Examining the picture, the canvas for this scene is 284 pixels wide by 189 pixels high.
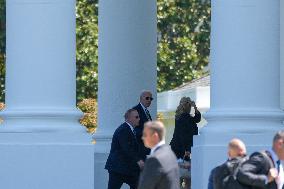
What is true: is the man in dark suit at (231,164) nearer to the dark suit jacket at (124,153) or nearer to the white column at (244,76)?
the white column at (244,76)

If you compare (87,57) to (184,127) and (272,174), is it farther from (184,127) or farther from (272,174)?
(272,174)

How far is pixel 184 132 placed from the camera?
1200 inches

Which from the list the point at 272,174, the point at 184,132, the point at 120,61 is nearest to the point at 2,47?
the point at 120,61

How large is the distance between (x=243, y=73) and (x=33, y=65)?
341 cm

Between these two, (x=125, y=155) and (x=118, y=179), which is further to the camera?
(x=118, y=179)

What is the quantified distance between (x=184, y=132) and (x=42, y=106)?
6.15m

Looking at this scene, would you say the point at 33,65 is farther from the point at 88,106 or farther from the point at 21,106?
the point at 88,106

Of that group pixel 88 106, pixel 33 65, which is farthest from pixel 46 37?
pixel 88 106

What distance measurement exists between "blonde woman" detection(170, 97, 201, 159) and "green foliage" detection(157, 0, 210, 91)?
34876mm

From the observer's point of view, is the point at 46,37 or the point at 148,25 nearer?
the point at 46,37

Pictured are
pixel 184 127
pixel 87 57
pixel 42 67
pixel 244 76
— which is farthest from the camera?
pixel 87 57

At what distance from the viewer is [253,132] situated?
80.5 feet

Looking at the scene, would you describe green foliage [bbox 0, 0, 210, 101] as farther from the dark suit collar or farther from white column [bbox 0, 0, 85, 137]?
the dark suit collar

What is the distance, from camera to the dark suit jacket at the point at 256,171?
20.0 m
